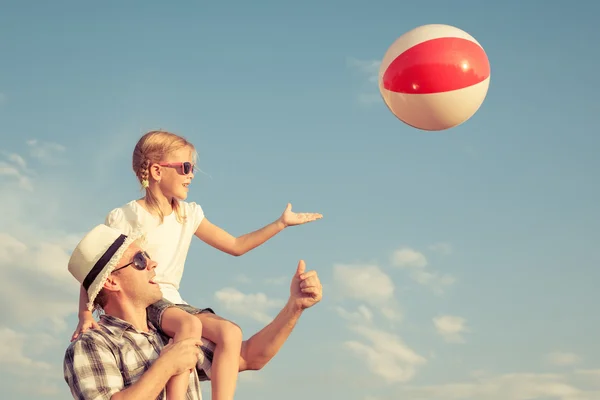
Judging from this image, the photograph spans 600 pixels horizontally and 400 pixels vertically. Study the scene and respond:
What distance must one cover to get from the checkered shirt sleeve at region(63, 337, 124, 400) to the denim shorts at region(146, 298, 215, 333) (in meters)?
0.74

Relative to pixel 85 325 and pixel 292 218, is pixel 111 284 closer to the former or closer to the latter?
pixel 85 325

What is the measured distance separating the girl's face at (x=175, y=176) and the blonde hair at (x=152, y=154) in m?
0.06

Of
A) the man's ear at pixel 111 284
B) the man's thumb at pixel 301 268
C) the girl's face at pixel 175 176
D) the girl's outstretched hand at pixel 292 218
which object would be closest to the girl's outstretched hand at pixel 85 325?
the man's ear at pixel 111 284

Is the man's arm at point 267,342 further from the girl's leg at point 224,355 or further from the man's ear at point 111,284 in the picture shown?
the man's ear at point 111,284

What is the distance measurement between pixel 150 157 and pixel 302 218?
1.39m

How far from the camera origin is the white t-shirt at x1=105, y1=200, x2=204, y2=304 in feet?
18.8

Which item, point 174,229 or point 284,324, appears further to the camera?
point 174,229

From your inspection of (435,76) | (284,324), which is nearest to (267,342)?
(284,324)

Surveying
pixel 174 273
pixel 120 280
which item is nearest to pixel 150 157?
pixel 174 273

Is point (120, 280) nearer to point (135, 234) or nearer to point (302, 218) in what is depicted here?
point (135, 234)

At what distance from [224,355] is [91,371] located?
1042mm

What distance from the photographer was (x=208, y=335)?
530 cm

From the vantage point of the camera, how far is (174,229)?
19.4 feet

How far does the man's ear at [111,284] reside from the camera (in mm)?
4891
